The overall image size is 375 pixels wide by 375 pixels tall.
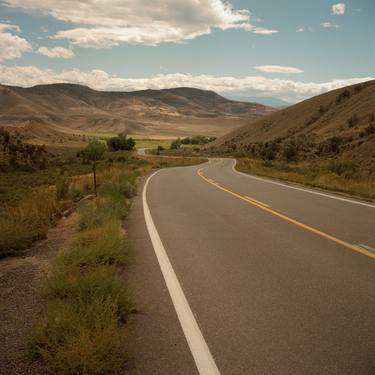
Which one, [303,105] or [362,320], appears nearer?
[362,320]

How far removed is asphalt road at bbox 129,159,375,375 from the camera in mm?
3650

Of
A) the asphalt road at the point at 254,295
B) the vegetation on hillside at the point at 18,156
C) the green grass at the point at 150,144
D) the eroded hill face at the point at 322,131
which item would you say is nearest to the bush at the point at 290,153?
the eroded hill face at the point at 322,131

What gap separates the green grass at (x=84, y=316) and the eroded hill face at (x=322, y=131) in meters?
26.6

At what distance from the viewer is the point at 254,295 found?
16.7 ft

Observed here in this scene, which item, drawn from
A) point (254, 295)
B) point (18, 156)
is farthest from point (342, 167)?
point (18, 156)

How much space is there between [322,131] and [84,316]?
206ft

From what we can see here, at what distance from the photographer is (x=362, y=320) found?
4320mm

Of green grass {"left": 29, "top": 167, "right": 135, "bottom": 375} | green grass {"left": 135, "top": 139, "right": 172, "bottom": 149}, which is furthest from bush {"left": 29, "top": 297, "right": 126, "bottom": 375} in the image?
green grass {"left": 135, "top": 139, "right": 172, "bottom": 149}

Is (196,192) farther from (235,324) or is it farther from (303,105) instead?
(303,105)

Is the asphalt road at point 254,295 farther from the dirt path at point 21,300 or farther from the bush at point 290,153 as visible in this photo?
→ the bush at point 290,153

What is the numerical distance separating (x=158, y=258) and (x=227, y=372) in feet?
11.7

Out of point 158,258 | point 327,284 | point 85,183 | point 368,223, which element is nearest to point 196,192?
point 85,183

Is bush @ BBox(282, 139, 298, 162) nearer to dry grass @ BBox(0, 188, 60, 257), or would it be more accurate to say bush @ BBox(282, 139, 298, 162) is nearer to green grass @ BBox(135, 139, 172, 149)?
dry grass @ BBox(0, 188, 60, 257)

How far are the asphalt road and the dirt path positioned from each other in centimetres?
100
